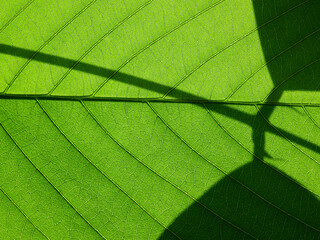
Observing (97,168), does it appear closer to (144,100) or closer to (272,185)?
(144,100)

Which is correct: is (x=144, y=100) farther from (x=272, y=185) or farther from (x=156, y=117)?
(x=272, y=185)

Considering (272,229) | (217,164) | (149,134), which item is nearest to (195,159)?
(217,164)

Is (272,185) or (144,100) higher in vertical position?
(144,100)

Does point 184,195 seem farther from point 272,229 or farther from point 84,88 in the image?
point 84,88

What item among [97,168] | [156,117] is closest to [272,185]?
[156,117]

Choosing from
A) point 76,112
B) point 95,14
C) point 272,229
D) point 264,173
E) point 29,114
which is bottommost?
point 272,229

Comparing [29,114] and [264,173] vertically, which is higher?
[29,114]

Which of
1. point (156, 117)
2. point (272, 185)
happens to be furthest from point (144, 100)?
point (272, 185)

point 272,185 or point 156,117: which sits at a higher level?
point 156,117
